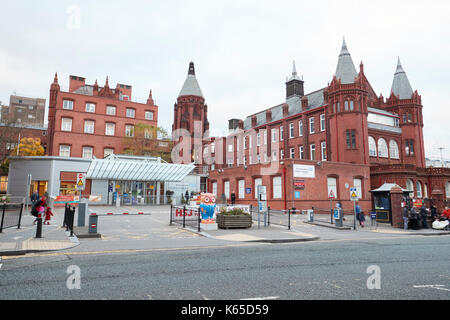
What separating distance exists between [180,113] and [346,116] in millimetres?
40481

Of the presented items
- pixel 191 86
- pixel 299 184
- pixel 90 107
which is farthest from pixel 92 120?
pixel 299 184

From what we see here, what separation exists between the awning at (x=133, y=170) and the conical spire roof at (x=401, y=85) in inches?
1258

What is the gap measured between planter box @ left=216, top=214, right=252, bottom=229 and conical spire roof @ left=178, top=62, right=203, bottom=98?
56.7 metres

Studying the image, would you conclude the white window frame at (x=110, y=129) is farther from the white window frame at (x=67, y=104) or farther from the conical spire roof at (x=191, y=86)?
the conical spire roof at (x=191, y=86)

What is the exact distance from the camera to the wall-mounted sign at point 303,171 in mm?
29102

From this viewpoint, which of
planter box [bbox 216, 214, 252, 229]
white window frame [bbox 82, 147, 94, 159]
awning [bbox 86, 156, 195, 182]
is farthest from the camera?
white window frame [bbox 82, 147, 94, 159]

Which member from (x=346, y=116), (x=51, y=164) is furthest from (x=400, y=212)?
(x=51, y=164)

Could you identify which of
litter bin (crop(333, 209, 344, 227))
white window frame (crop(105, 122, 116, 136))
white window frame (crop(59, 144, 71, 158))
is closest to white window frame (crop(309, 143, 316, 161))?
litter bin (crop(333, 209, 344, 227))

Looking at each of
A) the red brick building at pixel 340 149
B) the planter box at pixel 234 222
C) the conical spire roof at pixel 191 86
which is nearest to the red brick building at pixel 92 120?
the red brick building at pixel 340 149

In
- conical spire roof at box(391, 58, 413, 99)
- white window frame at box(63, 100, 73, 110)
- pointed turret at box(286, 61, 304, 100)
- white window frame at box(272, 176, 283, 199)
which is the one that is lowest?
white window frame at box(272, 176, 283, 199)

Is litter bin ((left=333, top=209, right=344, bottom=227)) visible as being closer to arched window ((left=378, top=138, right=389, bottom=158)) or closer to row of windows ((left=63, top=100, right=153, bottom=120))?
arched window ((left=378, top=138, right=389, bottom=158))

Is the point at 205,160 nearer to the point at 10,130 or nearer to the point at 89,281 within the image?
the point at 10,130

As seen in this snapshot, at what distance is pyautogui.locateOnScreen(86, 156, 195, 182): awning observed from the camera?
104 ft

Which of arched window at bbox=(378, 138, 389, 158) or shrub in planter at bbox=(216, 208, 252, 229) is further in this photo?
arched window at bbox=(378, 138, 389, 158)
